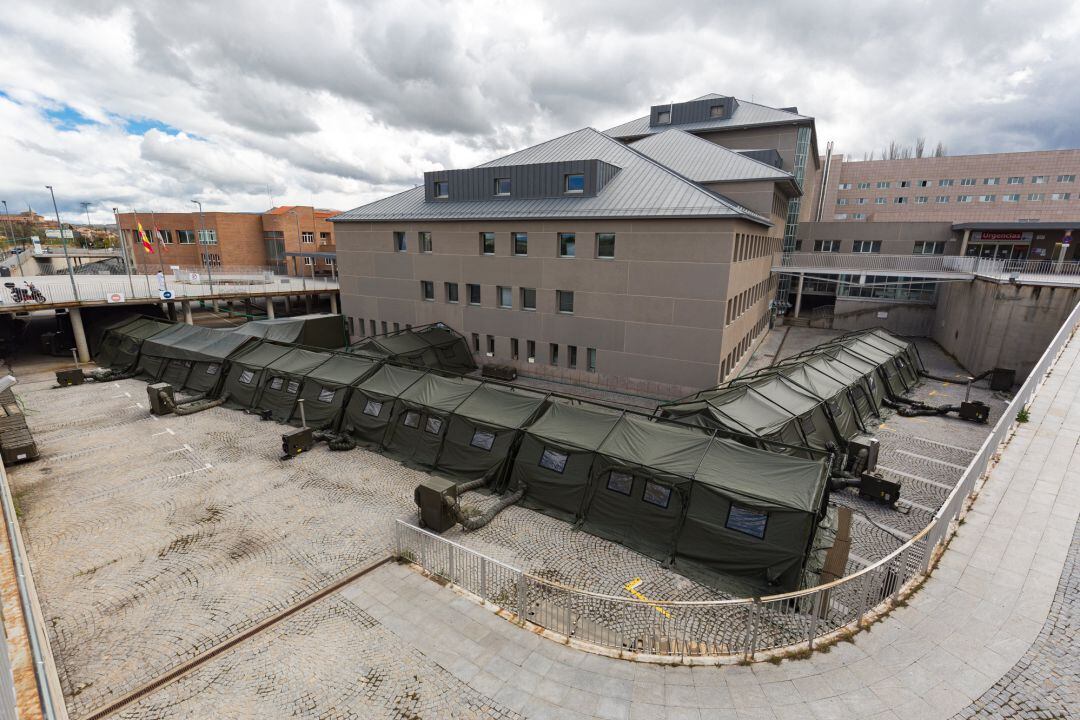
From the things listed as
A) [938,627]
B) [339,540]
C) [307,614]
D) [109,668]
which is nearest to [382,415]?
[339,540]

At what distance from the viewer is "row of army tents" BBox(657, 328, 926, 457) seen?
15.0m

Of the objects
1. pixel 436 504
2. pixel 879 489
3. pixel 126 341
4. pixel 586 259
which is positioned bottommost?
pixel 879 489

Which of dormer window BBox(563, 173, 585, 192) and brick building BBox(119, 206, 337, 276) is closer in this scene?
dormer window BBox(563, 173, 585, 192)

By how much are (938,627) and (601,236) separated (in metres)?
20.5

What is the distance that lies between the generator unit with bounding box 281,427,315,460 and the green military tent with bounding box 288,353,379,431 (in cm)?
133

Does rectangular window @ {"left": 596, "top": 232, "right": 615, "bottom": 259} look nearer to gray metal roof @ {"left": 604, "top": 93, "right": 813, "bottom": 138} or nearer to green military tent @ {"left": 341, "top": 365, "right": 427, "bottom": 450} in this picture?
green military tent @ {"left": 341, "top": 365, "right": 427, "bottom": 450}

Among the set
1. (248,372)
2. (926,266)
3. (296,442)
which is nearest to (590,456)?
(296,442)

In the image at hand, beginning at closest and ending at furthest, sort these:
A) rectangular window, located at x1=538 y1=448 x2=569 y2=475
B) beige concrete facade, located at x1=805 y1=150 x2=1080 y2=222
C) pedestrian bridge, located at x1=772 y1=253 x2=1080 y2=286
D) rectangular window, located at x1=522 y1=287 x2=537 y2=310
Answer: rectangular window, located at x1=538 y1=448 x2=569 y2=475 → rectangular window, located at x1=522 y1=287 x2=537 y2=310 → pedestrian bridge, located at x1=772 y1=253 x2=1080 y2=286 → beige concrete facade, located at x1=805 y1=150 x2=1080 y2=222

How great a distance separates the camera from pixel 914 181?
65812mm

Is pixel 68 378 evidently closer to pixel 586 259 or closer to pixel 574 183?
Answer: pixel 586 259

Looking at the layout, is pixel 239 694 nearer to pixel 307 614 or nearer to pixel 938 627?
pixel 307 614

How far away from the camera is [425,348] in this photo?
88.0 feet

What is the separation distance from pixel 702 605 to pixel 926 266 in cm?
3712

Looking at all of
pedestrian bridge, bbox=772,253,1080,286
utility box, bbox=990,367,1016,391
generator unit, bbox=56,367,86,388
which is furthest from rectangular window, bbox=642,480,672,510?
generator unit, bbox=56,367,86,388
